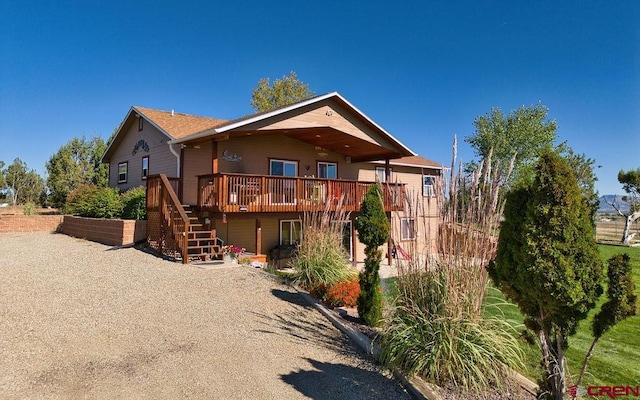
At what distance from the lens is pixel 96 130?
90.7 ft

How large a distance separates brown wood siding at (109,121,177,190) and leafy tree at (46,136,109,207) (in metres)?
5.69

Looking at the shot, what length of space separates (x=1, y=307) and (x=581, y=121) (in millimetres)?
25618

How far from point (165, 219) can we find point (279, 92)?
25.9 metres

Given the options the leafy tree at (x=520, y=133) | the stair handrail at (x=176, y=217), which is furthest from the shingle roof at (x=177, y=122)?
the leafy tree at (x=520, y=133)

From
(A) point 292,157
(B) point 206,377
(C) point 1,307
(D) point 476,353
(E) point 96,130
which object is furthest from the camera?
(E) point 96,130

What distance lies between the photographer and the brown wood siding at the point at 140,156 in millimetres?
14406

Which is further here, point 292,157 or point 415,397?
point 292,157

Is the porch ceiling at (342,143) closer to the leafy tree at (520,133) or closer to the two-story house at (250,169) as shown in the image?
the two-story house at (250,169)

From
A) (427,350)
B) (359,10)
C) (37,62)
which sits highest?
(359,10)

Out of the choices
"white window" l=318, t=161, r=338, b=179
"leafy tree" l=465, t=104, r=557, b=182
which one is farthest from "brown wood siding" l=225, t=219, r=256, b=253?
"leafy tree" l=465, t=104, r=557, b=182

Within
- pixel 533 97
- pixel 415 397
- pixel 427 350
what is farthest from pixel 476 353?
pixel 533 97

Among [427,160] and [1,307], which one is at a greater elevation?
[427,160]

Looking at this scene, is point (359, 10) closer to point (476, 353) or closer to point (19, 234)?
point (476, 353)

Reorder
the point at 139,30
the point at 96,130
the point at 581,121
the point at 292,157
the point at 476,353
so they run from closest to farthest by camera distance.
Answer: the point at 476,353 → the point at 292,157 → the point at 139,30 → the point at 581,121 → the point at 96,130
